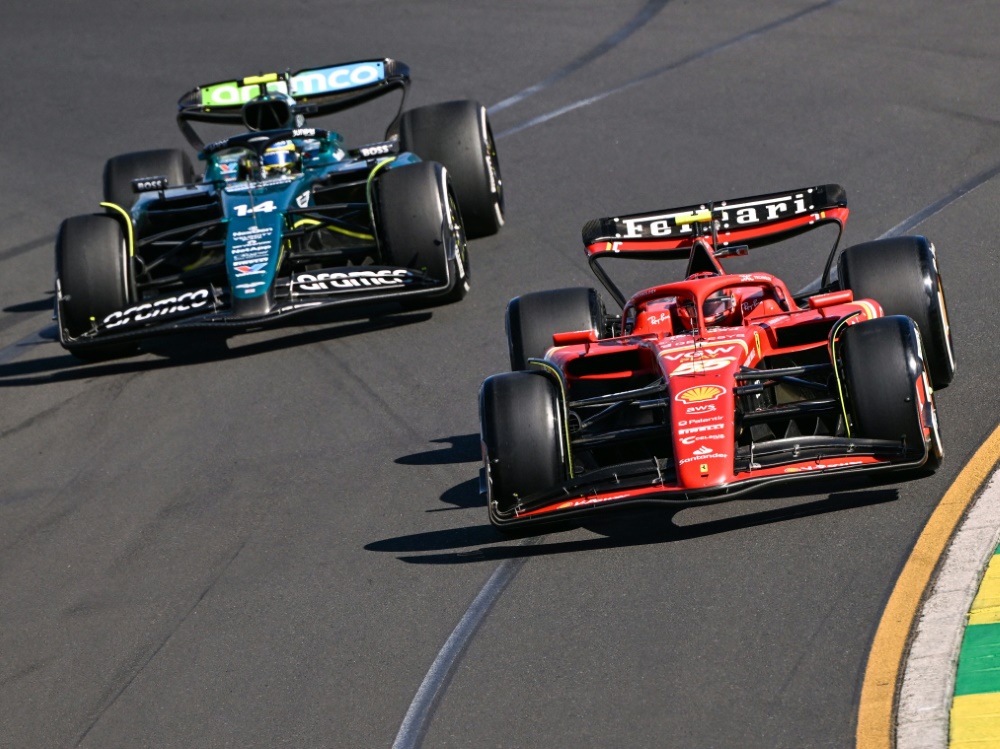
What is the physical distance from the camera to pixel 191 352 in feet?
43.0

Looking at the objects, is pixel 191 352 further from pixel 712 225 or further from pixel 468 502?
pixel 712 225

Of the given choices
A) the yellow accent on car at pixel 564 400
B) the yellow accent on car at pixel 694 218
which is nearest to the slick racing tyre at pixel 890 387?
the yellow accent on car at pixel 564 400

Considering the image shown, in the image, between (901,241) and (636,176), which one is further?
(636,176)

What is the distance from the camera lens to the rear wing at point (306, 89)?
1509 centimetres

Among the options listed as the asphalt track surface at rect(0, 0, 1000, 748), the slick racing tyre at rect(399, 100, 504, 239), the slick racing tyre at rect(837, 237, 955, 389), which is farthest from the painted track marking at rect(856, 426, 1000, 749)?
the slick racing tyre at rect(399, 100, 504, 239)

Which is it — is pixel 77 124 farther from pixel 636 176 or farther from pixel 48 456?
pixel 48 456

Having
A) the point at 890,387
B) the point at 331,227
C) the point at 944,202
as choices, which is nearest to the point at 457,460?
the point at 890,387

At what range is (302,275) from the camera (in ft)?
40.7

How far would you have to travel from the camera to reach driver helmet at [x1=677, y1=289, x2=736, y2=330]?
9.43 meters

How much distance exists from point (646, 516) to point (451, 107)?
23.7 feet

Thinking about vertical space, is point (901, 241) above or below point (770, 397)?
above

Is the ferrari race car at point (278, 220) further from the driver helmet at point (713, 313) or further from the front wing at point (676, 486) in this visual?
the front wing at point (676, 486)

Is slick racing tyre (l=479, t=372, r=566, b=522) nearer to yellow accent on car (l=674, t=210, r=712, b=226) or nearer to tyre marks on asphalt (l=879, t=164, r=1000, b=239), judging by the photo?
yellow accent on car (l=674, t=210, r=712, b=226)

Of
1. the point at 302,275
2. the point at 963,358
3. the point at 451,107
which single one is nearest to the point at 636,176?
the point at 451,107
